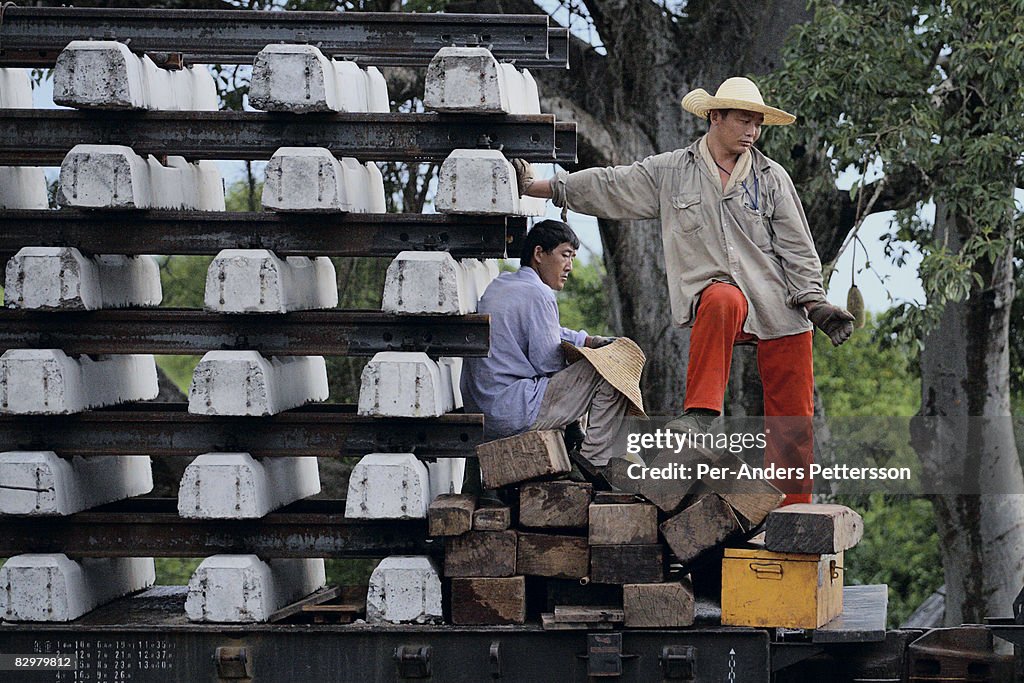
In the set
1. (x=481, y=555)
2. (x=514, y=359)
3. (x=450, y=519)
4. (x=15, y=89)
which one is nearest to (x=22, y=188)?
(x=15, y=89)

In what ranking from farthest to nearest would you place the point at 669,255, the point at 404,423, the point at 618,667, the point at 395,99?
1. the point at 395,99
2. the point at 669,255
3. the point at 404,423
4. the point at 618,667

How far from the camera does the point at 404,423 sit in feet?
18.3

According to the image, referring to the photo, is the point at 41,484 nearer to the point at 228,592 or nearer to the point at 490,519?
the point at 228,592

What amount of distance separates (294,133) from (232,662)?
81.3 inches

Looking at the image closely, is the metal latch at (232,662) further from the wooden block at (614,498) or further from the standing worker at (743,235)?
the standing worker at (743,235)

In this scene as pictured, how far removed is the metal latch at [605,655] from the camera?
5.16 metres

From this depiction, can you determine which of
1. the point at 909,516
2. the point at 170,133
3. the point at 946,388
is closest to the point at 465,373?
the point at 170,133

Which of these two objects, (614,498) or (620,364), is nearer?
(614,498)

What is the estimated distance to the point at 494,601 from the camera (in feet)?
17.6

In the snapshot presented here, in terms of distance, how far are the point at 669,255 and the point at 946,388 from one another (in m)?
6.14

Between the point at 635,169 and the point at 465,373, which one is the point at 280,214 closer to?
the point at 465,373

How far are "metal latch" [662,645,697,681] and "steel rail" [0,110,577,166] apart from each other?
197cm

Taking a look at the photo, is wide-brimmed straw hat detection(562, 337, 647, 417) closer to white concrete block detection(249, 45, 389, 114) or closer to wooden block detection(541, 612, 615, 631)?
wooden block detection(541, 612, 615, 631)

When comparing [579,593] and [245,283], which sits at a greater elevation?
[245,283]
